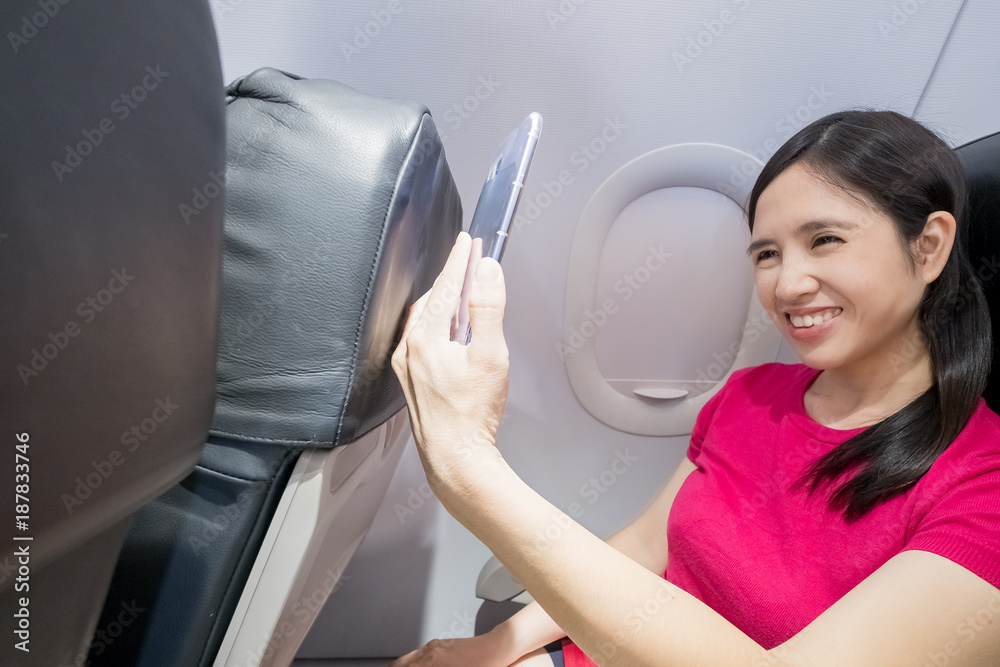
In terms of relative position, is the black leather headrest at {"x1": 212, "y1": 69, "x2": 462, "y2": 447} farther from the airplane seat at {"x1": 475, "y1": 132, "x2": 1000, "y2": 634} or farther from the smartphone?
the airplane seat at {"x1": 475, "y1": 132, "x2": 1000, "y2": 634}

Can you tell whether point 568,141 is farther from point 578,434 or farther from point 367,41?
point 578,434

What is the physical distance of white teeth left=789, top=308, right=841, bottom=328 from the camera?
84 cm

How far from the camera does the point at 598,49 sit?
112 centimetres

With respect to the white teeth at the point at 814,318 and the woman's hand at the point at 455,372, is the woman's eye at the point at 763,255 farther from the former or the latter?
the woman's hand at the point at 455,372

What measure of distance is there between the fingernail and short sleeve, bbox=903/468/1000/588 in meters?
0.54

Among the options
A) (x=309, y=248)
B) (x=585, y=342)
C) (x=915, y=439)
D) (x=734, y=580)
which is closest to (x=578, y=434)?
(x=585, y=342)

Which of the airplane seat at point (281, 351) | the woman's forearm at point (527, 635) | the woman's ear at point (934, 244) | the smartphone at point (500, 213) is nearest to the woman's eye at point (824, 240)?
the woman's ear at point (934, 244)

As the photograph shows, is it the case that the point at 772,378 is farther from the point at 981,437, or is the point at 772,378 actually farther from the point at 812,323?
the point at 981,437

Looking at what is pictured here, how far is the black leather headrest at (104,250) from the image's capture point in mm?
324

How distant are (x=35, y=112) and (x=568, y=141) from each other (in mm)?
974

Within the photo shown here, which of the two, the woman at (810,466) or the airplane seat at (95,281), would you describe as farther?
the woman at (810,466)

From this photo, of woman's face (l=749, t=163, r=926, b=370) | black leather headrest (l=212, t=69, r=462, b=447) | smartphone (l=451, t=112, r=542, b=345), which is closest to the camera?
black leather headrest (l=212, t=69, r=462, b=447)

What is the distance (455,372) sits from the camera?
1.99ft

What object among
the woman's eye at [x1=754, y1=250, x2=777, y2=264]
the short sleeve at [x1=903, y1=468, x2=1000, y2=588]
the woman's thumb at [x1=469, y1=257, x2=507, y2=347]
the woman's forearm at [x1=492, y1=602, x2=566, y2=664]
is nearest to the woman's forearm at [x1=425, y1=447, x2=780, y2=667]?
the woman's thumb at [x1=469, y1=257, x2=507, y2=347]
